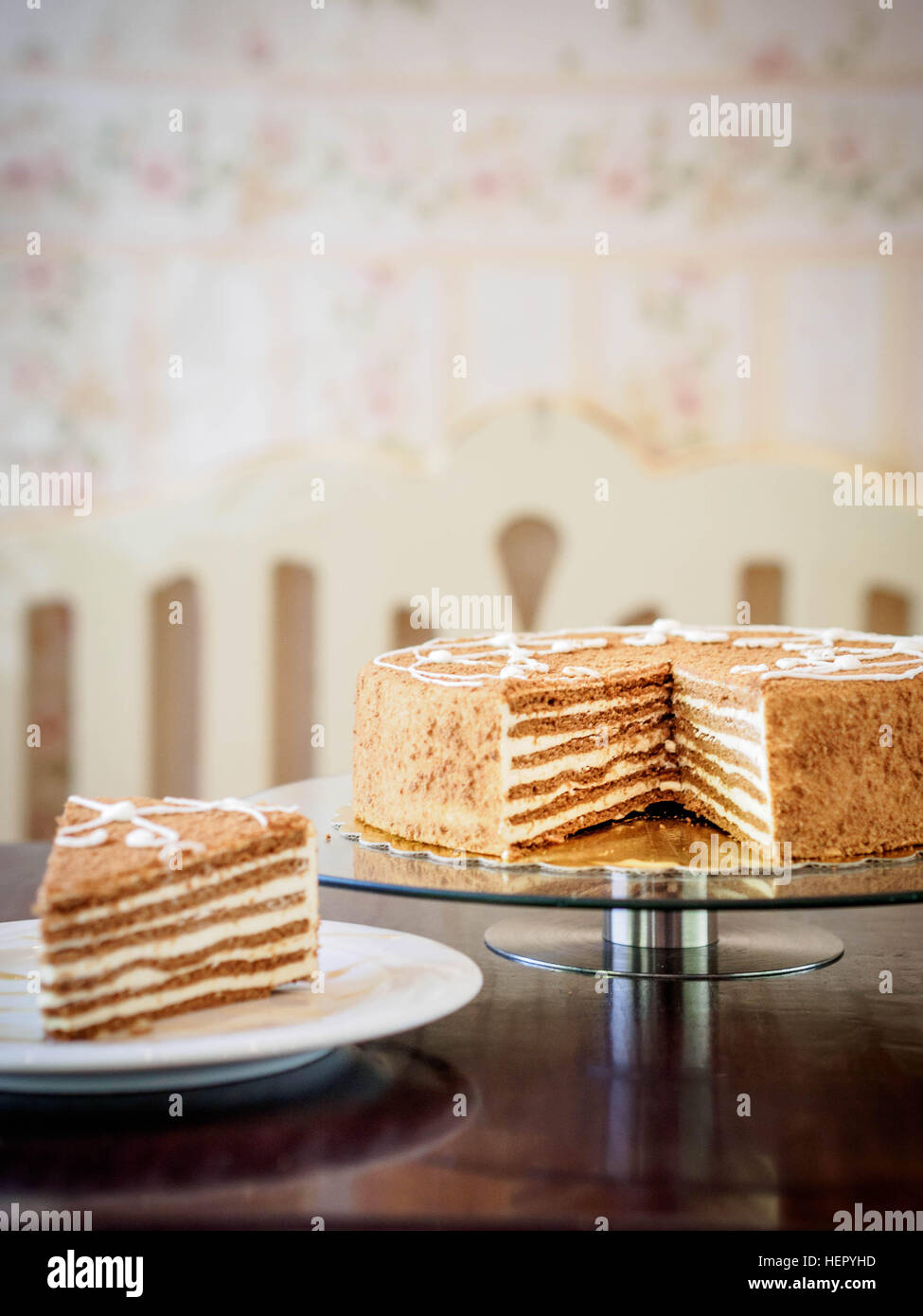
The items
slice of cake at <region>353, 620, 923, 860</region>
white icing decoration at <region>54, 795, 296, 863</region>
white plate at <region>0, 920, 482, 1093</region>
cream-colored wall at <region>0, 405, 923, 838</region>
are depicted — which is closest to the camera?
white plate at <region>0, 920, 482, 1093</region>

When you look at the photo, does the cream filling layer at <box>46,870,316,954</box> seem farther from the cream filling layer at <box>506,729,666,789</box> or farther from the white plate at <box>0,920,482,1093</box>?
the cream filling layer at <box>506,729,666,789</box>

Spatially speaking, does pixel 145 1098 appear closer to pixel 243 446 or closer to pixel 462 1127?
pixel 462 1127

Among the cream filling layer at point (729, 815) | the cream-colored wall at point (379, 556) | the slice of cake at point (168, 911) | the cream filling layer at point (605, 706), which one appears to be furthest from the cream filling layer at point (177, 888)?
the cream-colored wall at point (379, 556)

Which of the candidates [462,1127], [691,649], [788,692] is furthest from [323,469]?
[462,1127]

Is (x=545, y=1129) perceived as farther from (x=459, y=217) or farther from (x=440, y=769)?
(x=459, y=217)

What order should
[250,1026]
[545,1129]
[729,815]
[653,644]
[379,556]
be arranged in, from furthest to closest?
[379,556] → [653,644] → [729,815] → [250,1026] → [545,1129]

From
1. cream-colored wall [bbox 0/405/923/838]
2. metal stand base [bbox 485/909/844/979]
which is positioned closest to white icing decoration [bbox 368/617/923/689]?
metal stand base [bbox 485/909/844/979]

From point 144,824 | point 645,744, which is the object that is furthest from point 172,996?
point 645,744
